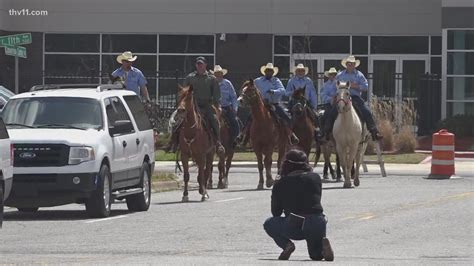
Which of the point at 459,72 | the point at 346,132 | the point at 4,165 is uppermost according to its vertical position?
the point at 459,72

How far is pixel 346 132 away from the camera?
2766 centimetres

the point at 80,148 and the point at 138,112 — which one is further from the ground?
the point at 138,112

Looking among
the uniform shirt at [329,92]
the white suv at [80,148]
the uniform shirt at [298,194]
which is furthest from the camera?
the uniform shirt at [329,92]

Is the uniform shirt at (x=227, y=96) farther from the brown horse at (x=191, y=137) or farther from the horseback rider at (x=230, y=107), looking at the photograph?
the brown horse at (x=191, y=137)

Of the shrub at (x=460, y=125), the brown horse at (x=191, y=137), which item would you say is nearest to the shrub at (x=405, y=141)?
the shrub at (x=460, y=125)

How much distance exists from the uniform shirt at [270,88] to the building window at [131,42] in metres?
21.9

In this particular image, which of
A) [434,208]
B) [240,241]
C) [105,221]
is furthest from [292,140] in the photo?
[240,241]

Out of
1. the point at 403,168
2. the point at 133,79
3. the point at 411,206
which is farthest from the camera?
the point at 403,168

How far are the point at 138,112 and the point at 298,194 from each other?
27.7ft

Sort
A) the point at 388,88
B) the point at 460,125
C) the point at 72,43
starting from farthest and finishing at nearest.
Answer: the point at 72,43 → the point at 388,88 → the point at 460,125

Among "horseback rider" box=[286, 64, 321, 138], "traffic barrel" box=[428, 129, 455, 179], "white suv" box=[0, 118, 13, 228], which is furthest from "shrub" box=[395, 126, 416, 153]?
"white suv" box=[0, 118, 13, 228]

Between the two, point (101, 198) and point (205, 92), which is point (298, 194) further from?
point (205, 92)

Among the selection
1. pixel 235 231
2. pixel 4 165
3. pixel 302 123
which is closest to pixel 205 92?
pixel 302 123

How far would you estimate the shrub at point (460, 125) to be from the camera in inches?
1716
